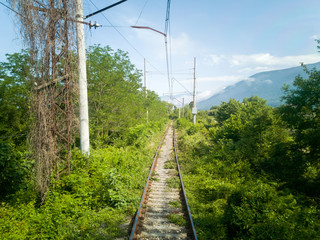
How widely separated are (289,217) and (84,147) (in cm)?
742

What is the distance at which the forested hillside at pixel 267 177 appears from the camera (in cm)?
446

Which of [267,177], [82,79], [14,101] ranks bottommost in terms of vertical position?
[267,177]

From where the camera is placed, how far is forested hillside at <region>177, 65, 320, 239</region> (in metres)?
4.46

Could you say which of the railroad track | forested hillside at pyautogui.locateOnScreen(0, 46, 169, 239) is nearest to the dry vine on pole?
forested hillside at pyautogui.locateOnScreen(0, 46, 169, 239)

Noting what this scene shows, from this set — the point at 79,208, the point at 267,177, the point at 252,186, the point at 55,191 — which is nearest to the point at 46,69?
the point at 55,191

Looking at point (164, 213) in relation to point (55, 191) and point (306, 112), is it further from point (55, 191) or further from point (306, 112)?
point (306, 112)

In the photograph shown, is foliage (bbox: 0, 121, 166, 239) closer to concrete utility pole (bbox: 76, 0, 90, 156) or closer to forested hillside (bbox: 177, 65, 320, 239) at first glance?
concrete utility pole (bbox: 76, 0, 90, 156)

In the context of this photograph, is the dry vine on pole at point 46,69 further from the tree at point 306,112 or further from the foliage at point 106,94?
the tree at point 306,112

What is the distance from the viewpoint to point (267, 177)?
8391mm

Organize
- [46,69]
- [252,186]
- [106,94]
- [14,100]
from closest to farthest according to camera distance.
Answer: [46,69] < [252,186] < [14,100] < [106,94]

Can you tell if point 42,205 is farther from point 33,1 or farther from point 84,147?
point 33,1

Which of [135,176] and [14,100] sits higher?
[14,100]

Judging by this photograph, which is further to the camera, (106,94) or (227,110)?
(227,110)

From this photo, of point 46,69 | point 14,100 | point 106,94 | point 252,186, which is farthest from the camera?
point 106,94
